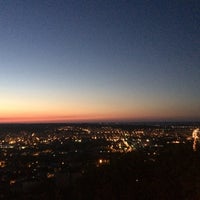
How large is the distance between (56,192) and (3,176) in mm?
8921

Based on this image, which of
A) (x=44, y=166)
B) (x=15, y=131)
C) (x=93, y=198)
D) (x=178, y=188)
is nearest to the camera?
(x=178, y=188)

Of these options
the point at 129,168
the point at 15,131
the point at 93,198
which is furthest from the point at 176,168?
the point at 15,131

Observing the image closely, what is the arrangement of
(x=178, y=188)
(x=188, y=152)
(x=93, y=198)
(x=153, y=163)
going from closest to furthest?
1. (x=178, y=188)
2. (x=93, y=198)
3. (x=153, y=163)
4. (x=188, y=152)

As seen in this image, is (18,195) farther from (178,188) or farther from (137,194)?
(178,188)

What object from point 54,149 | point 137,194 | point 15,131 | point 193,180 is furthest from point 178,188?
point 15,131

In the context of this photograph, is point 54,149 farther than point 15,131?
No

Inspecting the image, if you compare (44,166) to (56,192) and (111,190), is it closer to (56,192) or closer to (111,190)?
(56,192)

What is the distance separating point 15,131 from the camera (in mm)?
79125

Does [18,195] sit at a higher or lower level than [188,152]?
lower

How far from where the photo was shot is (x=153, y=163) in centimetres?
2397

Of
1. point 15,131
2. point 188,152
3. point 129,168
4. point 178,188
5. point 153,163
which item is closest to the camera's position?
point 178,188

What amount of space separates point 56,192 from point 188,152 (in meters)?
10.1

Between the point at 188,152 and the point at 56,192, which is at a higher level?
the point at 188,152

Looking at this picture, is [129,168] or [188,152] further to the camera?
[188,152]
